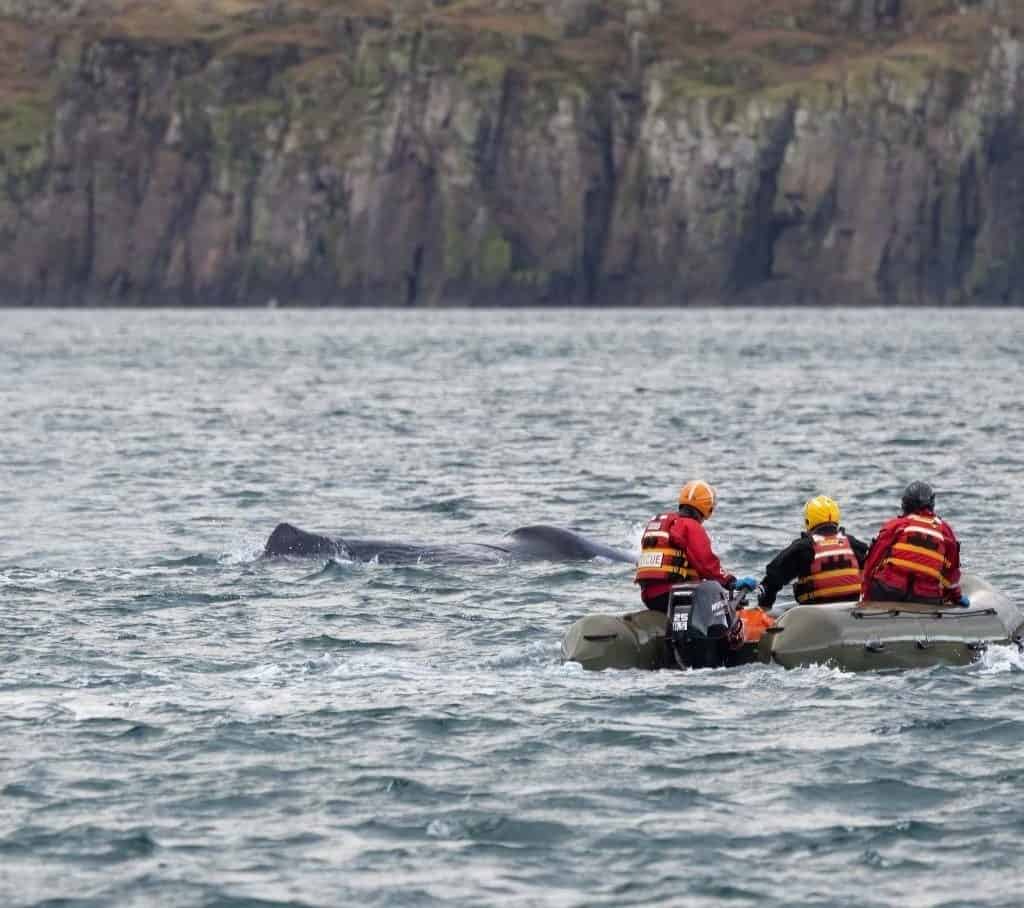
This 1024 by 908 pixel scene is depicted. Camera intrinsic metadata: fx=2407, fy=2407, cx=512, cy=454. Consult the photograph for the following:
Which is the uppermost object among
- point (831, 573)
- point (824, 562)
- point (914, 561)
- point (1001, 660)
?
point (914, 561)

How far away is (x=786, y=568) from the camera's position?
2425cm

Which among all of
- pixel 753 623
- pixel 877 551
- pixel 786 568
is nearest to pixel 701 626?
pixel 753 623

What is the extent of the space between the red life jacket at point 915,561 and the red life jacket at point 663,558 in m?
1.93

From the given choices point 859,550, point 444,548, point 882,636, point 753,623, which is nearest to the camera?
point 882,636

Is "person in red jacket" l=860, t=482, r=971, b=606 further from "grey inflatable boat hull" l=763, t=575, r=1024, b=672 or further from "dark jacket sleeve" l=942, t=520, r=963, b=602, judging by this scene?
"grey inflatable boat hull" l=763, t=575, r=1024, b=672

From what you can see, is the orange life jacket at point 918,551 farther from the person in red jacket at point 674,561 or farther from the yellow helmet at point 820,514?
the person in red jacket at point 674,561

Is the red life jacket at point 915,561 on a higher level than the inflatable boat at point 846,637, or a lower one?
higher

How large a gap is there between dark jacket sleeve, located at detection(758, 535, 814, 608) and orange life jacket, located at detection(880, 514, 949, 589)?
923 mm

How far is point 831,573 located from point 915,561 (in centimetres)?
114

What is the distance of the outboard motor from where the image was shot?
23.4 meters

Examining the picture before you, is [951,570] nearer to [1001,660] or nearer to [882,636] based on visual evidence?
[1001,660]

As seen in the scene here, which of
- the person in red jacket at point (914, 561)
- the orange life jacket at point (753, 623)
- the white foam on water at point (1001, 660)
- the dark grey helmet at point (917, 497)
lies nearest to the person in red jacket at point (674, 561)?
the orange life jacket at point (753, 623)

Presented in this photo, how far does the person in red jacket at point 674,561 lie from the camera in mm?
24125

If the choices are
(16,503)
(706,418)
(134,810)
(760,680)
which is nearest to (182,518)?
(16,503)
